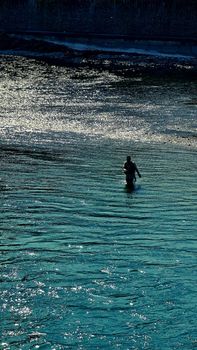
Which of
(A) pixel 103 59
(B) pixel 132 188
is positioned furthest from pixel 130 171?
(A) pixel 103 59

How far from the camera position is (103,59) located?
11350 cm

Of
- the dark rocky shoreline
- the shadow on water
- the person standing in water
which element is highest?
the person standing in water

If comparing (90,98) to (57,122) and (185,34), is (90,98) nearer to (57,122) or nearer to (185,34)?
(57,122)

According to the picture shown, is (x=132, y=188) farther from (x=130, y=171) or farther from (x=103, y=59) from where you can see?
(x=103, y=59)

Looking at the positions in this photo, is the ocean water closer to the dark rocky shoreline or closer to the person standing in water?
the person standing in water

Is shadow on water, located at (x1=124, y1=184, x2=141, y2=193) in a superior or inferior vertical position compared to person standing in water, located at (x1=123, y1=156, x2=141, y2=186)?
inferior

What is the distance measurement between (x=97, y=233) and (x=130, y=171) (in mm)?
7514

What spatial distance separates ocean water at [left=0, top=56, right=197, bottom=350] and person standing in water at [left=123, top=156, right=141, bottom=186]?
460 millimetres

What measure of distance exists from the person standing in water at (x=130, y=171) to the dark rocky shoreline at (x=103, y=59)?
5805cm

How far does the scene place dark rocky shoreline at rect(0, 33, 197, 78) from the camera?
101m

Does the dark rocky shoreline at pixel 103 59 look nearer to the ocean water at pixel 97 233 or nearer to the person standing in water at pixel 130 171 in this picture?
the ocean water at pixel 97 233

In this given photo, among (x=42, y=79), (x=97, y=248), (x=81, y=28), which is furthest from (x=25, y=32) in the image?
(x=97, y=248)

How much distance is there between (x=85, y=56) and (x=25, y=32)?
26.4m

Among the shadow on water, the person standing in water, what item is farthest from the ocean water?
the person standing in water
